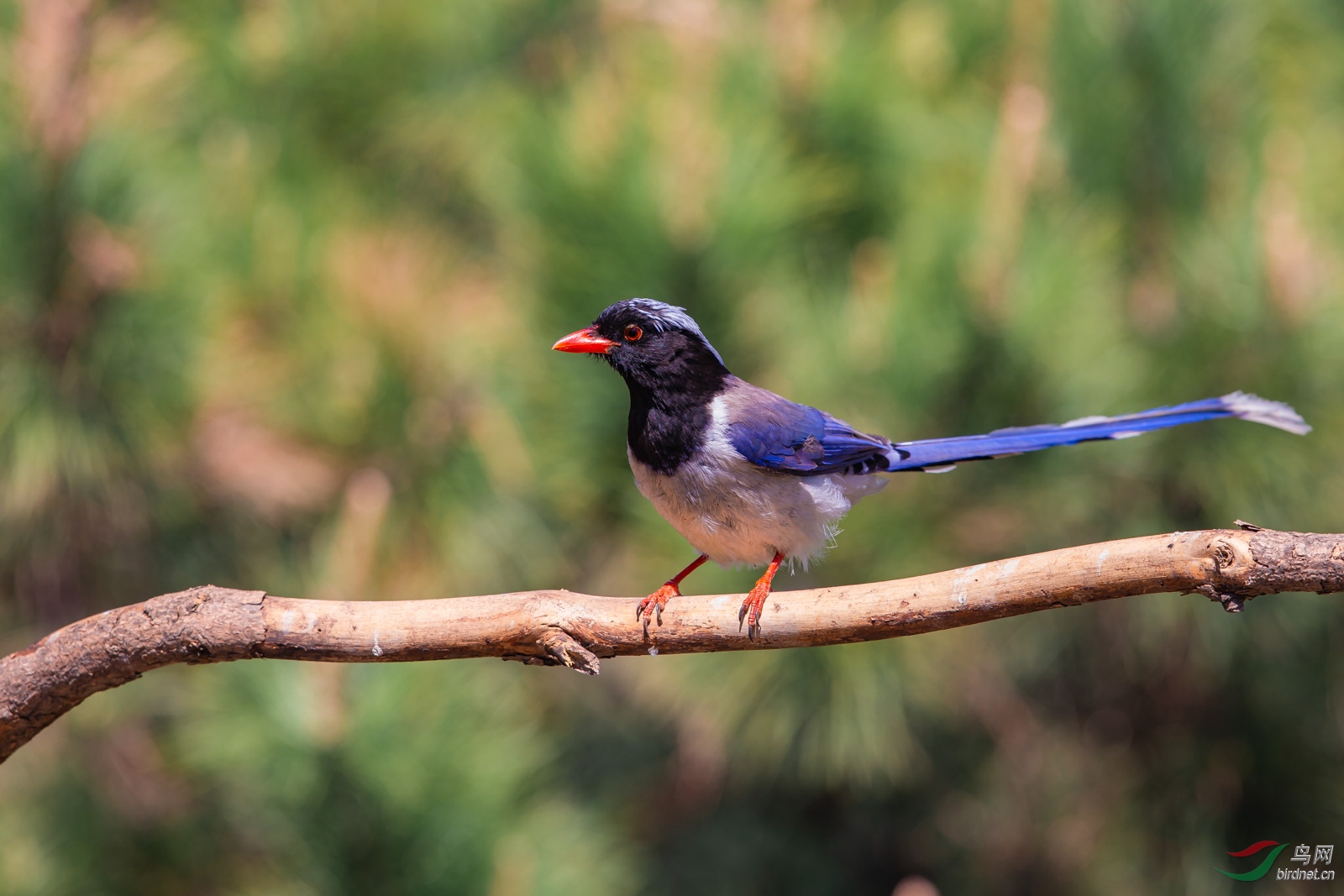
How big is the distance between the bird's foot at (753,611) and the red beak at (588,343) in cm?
77

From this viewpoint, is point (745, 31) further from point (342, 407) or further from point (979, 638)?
point (979, 638)

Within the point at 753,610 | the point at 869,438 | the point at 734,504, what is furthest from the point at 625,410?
the point at 753,610

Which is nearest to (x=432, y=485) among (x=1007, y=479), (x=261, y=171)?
(x=261, y=171)

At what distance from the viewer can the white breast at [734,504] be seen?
280 centimetres

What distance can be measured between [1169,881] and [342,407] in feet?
13.4

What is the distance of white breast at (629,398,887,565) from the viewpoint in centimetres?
280

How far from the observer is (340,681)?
155 inches

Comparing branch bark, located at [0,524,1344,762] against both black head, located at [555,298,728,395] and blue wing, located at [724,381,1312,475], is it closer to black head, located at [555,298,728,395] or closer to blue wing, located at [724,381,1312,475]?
blue wing, located at [724,381,1312,475]

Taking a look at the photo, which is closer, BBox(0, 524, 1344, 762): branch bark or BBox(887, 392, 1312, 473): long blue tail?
BBox(0, 524, 1344, 762): branch bark

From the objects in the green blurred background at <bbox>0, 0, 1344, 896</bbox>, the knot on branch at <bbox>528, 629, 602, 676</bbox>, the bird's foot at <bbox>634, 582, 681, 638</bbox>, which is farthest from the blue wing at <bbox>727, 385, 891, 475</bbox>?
the green blurred background at <bbox>0, 0, 1344, 896</bbox>

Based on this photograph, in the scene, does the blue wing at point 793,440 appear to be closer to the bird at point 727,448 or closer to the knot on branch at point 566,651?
the bird at point 727,448

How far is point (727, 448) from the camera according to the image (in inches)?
111

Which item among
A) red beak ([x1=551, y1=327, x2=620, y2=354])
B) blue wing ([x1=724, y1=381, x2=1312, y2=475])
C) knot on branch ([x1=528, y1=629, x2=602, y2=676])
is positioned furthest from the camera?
red beak ([x1=551, y1=327, x2=620, y2=354])

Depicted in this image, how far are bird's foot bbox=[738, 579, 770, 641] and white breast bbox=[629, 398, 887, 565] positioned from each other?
1.44 feet
